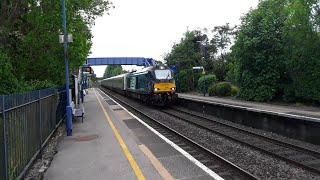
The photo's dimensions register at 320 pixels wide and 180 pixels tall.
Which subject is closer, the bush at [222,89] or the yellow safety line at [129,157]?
the yellow safety line at [129,157]

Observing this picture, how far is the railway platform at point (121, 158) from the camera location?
1040 centimetres

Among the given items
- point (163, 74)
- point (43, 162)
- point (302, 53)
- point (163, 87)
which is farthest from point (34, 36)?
point (302, 53)

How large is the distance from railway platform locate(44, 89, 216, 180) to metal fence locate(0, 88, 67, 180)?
69 centimetres

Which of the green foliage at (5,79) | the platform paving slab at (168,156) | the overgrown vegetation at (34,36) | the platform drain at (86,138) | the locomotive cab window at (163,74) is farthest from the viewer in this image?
the locomotive cab window at (163,74)

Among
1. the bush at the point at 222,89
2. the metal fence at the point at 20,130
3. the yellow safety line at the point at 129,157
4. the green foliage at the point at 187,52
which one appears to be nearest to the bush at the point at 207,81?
the bush at the point at 222,89

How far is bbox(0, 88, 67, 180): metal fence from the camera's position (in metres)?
7.98

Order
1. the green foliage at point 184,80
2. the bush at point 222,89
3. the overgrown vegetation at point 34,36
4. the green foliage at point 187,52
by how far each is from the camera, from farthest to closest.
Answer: the green foliage at point 187,52, the green foliage at point 184,80, the bush at point 222,89, the overgrown vegetation at point 34,36

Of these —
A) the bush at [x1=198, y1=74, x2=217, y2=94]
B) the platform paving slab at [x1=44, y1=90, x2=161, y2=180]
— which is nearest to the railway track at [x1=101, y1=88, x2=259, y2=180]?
the platform paving slab at [x1=44, y1=90, x2=161, y2=180]

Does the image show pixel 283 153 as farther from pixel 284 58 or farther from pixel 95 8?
pixel 284 58

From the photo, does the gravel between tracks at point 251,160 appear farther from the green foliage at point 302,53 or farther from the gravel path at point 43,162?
the green foliage at point 302,53

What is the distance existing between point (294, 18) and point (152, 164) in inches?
1212

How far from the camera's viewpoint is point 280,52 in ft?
138

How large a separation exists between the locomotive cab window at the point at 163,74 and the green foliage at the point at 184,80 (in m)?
37.2

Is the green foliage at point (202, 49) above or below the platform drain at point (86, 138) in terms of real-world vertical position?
above
